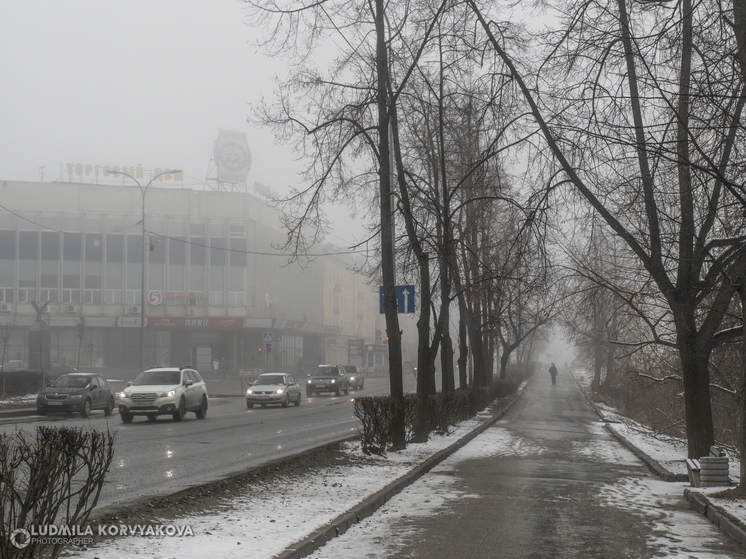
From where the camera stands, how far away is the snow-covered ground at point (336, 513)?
7145 millimetres

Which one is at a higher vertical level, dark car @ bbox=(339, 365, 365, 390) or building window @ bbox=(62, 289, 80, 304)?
building window @ bbox=(62, 289, 80, 304)

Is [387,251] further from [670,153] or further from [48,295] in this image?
[48,295]

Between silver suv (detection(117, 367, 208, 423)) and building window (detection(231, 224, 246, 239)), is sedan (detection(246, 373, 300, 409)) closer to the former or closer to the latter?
silver suv (detection(117, 367, 208, 423))

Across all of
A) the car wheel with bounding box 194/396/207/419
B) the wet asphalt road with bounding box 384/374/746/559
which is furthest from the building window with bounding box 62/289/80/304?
the wet asphalt road with bounding box 384/374/746/559

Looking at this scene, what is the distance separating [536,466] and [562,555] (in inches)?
319

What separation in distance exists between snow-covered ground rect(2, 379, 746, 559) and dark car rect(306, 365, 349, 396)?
33.2 metres

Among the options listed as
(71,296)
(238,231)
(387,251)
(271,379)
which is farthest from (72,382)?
(238,231)

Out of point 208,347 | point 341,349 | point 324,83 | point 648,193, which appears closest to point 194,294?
point 208,347

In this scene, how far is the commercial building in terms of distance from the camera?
243 ft

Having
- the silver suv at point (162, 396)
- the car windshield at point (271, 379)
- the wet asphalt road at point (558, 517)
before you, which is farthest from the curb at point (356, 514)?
the car windshield at point (271, 379)

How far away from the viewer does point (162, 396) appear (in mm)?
25953

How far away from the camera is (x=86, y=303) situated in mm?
75438

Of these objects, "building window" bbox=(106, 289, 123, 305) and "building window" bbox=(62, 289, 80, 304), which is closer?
"building window" bbox=(62, 289, 80, 304)

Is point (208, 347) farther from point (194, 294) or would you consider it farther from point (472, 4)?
point (472, 4)
